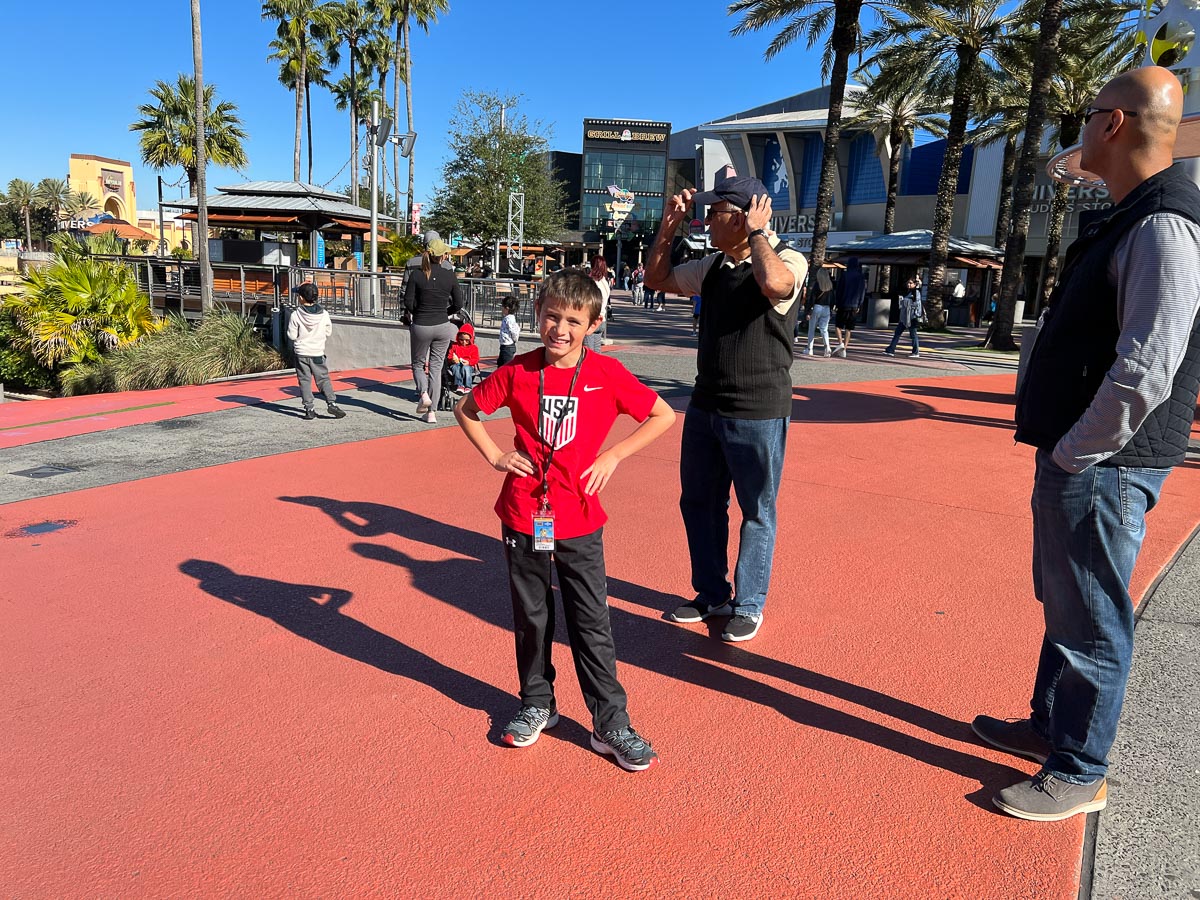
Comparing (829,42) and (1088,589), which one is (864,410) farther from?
(829,42)

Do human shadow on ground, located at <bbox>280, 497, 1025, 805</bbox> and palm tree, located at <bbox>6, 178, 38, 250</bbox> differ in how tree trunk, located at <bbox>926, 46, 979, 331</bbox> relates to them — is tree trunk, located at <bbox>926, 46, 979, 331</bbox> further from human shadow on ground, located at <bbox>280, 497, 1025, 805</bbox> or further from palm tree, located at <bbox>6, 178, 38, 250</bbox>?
palm tree, located at <bbox>6, 178, 38, 250</bbox>

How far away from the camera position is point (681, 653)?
3779 mm

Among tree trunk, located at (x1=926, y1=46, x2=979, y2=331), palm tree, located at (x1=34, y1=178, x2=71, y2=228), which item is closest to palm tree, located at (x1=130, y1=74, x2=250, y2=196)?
tree trunk, located at (x1=926, y1=46, x2=979, y2=331)

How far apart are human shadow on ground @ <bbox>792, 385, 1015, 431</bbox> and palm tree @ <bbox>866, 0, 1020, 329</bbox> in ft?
54.4

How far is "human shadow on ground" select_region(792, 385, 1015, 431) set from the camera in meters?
9.81

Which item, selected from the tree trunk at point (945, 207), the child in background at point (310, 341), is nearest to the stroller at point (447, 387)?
the child in background at point (310, 341)

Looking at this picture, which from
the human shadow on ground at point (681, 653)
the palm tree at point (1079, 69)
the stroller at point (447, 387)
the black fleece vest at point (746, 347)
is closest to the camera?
the human shadow on ground at point (681, 653)

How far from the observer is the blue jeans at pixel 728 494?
3.62 metres

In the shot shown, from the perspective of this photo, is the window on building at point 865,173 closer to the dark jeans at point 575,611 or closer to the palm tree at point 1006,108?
the palm tree at point 1006,108

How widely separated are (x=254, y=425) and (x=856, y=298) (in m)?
11.8

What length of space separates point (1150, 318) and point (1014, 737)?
1597 mm

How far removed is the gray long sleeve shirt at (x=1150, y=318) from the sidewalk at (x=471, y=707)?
132 cm

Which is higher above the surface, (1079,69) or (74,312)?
(1079,69)

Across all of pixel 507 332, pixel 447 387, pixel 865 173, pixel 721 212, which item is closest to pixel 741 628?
pixel 721 212
